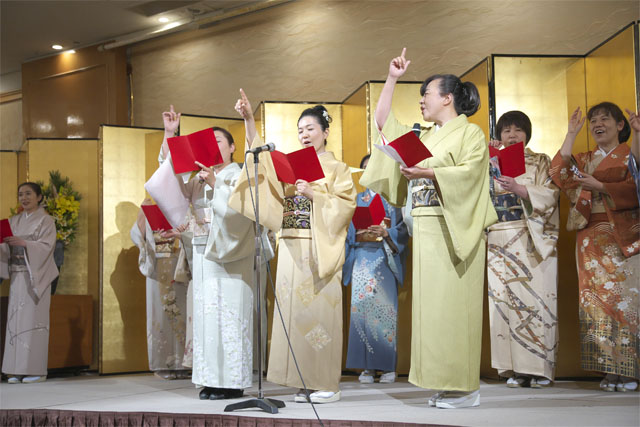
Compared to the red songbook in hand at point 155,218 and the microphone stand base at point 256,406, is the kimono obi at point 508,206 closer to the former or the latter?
the microphone stand base at point 256,406

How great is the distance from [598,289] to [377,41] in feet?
11.8

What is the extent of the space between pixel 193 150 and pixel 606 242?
265 cm

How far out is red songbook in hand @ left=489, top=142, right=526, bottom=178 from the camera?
13.6 ft

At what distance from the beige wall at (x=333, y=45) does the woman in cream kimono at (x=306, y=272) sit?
3040 millimetres

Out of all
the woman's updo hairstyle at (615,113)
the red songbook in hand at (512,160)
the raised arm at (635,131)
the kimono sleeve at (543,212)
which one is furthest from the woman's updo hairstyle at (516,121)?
the raised arm at (635,131)

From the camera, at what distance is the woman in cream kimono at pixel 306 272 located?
12.6 ft

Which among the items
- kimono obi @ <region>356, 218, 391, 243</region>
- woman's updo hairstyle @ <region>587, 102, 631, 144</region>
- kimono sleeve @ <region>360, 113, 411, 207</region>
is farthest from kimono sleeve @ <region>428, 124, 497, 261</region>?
kimono obi @ <region>356, 218, 391, 243</region>

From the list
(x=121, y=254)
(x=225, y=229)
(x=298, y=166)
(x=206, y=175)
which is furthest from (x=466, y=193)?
(x=121, y=254)

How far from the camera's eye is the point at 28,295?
19.1 feet

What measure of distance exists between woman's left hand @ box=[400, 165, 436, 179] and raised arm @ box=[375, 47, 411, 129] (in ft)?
1.47

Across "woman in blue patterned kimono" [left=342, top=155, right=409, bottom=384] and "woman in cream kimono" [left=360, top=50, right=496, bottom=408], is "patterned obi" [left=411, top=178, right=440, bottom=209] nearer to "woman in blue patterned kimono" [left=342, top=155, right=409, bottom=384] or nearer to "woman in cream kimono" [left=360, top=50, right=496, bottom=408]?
"woman in cream kimono" [left=360, top=50, right=496, bottom=408]

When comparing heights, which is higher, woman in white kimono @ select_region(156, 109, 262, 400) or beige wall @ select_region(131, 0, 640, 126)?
beige wall @ select_region(131, 0, 640, 126)

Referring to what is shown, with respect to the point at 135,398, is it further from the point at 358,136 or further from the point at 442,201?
the point at 358,136

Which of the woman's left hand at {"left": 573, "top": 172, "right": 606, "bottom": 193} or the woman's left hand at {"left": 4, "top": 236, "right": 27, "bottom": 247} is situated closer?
the woman's left hand at {"left": 573, "top": 172, "right": 606, "bottom": 193}
